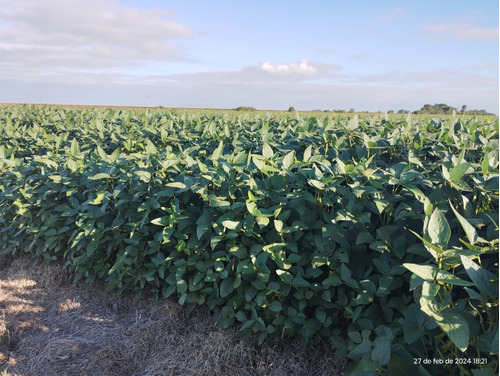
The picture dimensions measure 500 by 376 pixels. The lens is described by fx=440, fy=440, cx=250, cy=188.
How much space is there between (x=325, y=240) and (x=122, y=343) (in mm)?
1510

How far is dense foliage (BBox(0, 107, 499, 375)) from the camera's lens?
173 centimetres

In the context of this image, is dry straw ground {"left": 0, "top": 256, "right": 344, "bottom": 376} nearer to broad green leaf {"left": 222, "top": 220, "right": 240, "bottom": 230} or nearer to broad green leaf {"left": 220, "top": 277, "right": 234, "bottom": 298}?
broad green leaf {"left": 220, "top": 277, "right": 234, "bottom": 298}

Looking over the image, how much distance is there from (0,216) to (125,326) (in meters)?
1.95

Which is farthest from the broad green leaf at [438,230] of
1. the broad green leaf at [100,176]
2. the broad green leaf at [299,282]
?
the broad green leaf at [100,176]

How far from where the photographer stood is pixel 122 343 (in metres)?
2.85

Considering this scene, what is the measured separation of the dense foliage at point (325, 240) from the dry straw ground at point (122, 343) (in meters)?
0.14

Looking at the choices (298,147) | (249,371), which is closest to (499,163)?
(298,147)

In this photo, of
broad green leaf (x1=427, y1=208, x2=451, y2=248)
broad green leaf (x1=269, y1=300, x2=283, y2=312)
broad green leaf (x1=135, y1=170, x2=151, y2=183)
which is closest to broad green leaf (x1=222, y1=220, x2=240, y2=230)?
broad green leaf (x1=269, y1=300, x2=283, y2=312)

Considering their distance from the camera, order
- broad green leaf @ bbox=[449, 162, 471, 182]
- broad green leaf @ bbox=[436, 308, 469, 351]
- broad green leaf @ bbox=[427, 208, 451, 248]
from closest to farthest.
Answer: broad green leaf @ bbox=[436, 308, 469, 351], broad green leaf @ bbox=[427, 208, 451, 248], broad green leaf @ bbox=[449, 162, 471, 182]

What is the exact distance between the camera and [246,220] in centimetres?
242

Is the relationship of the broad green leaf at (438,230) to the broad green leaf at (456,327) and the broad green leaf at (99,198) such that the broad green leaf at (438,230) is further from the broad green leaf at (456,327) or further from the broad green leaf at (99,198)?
the broad green leaf at (99,198)

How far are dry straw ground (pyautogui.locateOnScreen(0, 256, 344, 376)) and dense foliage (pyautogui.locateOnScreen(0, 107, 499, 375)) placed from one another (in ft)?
0.46

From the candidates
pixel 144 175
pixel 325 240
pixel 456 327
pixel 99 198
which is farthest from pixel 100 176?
pixel 456 327

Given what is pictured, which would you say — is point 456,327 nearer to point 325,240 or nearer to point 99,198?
point 325,240
